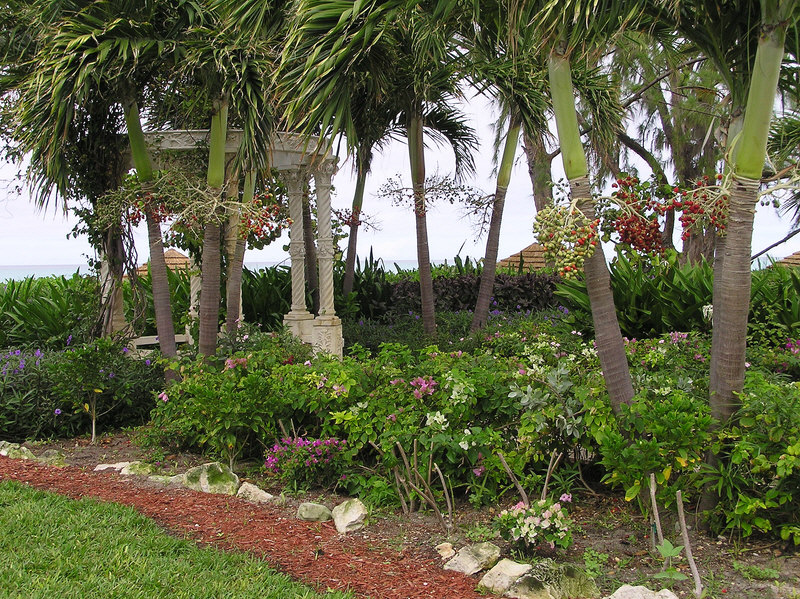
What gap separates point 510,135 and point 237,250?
3.84m

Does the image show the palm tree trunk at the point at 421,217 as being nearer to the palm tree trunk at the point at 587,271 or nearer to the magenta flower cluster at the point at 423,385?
the magenta flower cluster at the point at 423,385

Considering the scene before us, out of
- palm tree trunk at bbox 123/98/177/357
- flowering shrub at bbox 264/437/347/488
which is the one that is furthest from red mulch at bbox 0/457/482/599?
palm tree trunk at bbox 123/98/177/357

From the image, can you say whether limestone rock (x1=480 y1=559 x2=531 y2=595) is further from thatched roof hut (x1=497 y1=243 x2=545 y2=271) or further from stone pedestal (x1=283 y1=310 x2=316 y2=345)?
thatched roof hut (x1=497 y1=243 x2=545 y2=271)

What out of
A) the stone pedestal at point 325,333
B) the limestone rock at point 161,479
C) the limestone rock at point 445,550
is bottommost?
the limestone rock at point 445,550

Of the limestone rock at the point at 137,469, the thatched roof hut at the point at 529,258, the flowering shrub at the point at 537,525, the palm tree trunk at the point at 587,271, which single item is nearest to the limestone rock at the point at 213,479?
the limestone rock at the point at 137,469

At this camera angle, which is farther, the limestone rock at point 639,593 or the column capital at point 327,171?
the column capital at point 327,171

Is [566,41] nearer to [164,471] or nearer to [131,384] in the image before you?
[164,471]

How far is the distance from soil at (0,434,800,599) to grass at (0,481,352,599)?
6.4 inches

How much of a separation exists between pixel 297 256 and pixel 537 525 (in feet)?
21.4

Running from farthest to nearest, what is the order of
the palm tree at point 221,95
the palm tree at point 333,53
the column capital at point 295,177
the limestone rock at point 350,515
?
the column capital at point 295,177
the palm tree at point 221,95
the palm tree at point 333,53
the limestone rock at point 350,515

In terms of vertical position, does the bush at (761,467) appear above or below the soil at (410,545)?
above

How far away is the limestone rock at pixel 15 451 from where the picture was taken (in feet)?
18.8

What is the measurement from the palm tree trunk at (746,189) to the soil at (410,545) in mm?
813

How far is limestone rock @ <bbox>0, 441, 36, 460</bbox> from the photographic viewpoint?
225 inches
